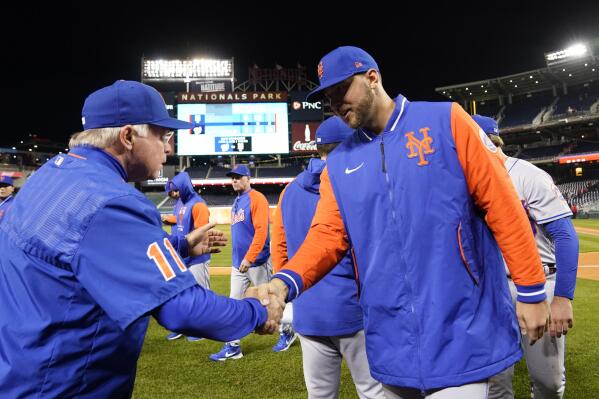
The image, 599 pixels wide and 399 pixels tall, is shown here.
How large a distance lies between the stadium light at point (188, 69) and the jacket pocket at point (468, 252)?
46.9 meters

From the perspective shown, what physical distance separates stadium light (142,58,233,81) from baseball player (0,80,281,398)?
1849 inches

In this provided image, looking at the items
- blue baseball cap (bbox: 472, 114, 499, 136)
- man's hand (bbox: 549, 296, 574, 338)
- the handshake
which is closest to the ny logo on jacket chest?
the handshake

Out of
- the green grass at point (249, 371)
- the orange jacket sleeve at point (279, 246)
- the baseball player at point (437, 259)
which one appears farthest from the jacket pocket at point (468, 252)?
the green grass at point (249, 371)

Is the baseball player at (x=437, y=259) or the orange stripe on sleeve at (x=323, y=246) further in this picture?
the orange stripe on sleeve at (x=323, y=246)

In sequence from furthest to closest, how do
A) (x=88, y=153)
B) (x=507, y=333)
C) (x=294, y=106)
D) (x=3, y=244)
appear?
(x=294, y=106), (x=507, y=333), (x=88, y=153), (x=3, y=244)

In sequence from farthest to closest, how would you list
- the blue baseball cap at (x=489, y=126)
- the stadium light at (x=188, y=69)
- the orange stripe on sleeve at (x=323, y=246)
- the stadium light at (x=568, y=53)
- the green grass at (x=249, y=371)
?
the stadium light at (x=188, y=69)
the stadium light at (x=568, y=53)
the green grass at (x=249, y=371)
the blue baseball cap at (x=489, y=126)
the orange stripe on sleeve at (x=323, y=246)

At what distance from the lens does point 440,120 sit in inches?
80.3

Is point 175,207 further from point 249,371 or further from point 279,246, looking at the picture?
point 279,246

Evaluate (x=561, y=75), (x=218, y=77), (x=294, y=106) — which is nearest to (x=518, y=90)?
(x=561, y=75)

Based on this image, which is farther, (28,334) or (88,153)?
(88,153)

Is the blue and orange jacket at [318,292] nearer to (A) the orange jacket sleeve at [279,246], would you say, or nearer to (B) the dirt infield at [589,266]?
(A) the orange jacket sleeve at [279,246]

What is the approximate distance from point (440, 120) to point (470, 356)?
3.35ft

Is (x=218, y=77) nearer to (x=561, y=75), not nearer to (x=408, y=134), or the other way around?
(x=561, y=75)

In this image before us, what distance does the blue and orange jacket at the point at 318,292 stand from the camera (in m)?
2.94
